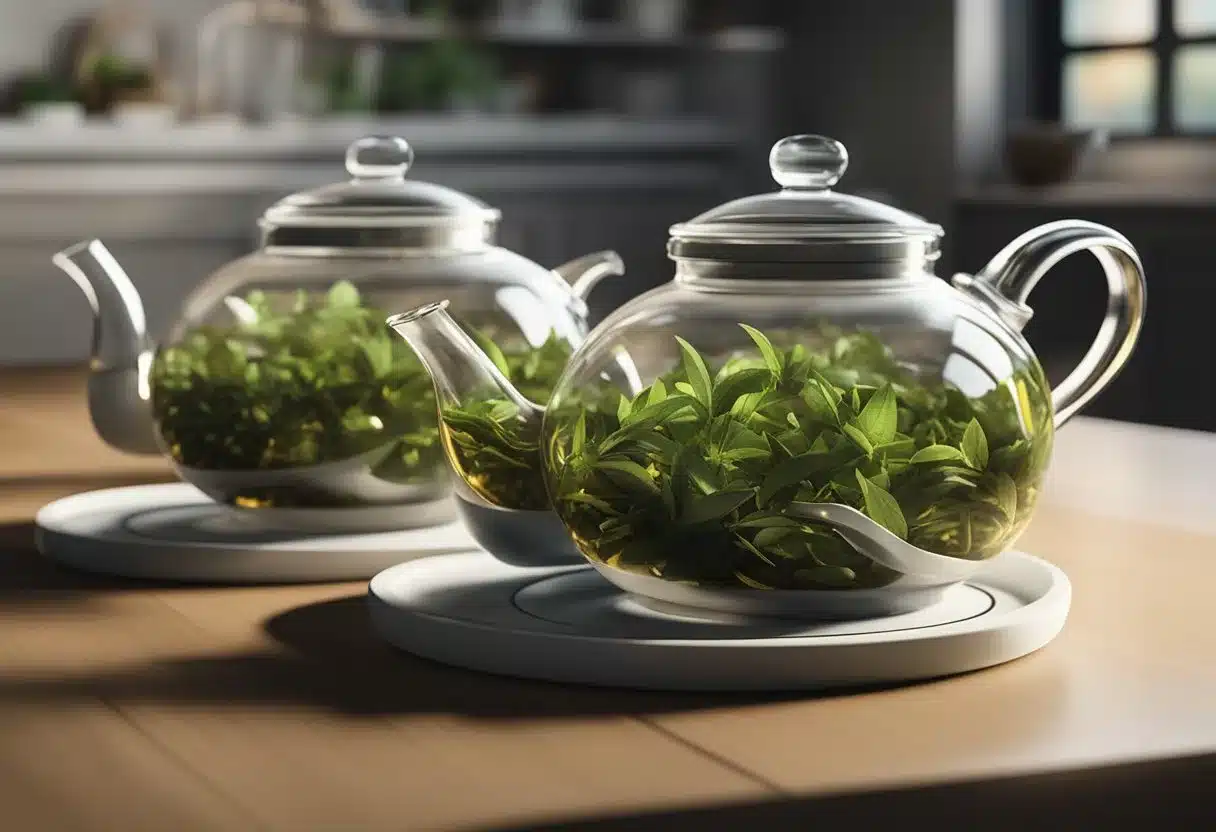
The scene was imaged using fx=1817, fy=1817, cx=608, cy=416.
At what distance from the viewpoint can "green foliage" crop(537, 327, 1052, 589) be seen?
64 centimetres

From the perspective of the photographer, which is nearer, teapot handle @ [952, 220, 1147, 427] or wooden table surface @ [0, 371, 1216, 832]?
wooden table surface @ [0, 371, 1216, 832]

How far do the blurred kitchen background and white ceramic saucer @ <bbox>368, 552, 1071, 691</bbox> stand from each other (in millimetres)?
3046

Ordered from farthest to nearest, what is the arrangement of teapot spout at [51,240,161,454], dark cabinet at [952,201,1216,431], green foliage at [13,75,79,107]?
1. green foliage at [13,75,79,107]
2. dark cabinet at [952,201,1216,431]
3. teapot spout at [51,240,161,454]

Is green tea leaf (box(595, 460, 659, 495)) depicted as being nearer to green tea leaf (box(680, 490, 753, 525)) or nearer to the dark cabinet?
green tea leaf (box(680, 490, 753, 525))

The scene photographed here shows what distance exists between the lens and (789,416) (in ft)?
2.14

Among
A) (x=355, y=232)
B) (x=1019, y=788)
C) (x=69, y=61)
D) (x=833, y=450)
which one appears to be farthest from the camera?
(x=69, y=61)

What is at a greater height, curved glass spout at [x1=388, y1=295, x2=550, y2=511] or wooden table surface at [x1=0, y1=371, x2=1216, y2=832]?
curved glass spout at [x1=388, y1=295, x2=550, y2=511]

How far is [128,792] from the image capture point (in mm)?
525

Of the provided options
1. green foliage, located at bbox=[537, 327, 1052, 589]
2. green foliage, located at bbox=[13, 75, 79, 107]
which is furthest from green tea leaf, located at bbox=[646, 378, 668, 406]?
green foliage, located at bbox=[13, 75, 79, 107]

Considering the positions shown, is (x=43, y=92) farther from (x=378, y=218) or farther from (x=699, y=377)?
(x=699, y=377)

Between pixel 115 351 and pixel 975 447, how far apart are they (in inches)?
22.8

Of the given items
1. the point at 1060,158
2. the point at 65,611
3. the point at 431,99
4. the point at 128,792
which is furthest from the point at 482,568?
the point at 431,99

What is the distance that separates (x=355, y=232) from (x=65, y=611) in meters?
0.25

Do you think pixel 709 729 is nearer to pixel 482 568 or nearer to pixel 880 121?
pixel 482 568
